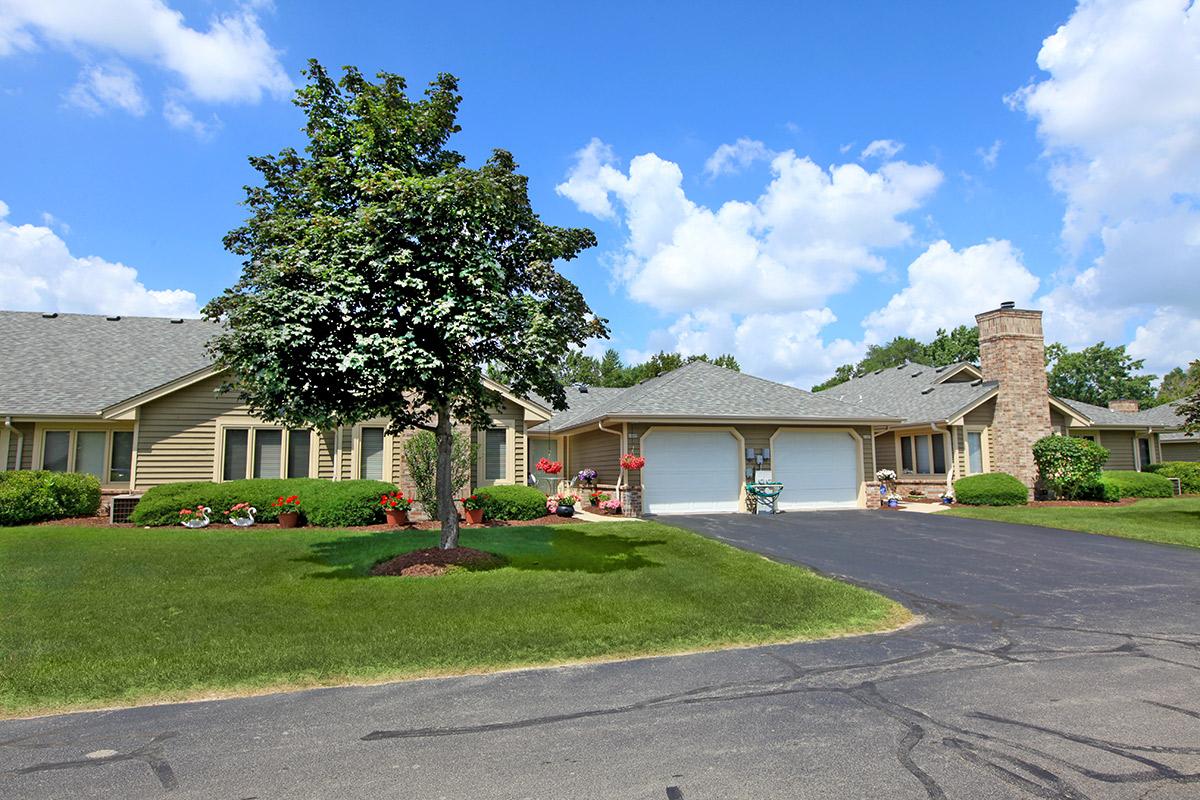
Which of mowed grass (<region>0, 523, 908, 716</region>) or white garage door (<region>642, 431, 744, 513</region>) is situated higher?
white garage door (<region>642, 431, 744, 513</region>)

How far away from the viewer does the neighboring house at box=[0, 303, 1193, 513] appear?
17.0 m

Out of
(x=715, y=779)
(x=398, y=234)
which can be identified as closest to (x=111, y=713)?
(x=715, y=779)

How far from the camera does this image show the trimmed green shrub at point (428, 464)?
53.8 feet

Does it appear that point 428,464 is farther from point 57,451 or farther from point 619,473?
point 57,451

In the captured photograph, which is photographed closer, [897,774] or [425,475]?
[897,774]

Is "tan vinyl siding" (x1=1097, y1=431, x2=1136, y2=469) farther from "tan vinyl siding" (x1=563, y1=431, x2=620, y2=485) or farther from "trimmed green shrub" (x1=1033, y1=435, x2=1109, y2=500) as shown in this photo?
"tan vinyl siding" (x1=563, y1=431, x2=620, y2=485)

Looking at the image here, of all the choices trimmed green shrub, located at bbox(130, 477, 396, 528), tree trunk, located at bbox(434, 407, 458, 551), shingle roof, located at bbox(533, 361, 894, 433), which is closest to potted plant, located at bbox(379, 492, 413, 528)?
trimmed green shrub, located at bbox(130, 477, 396, 528)

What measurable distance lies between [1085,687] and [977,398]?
66.8 feet

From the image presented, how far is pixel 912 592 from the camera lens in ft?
30.3

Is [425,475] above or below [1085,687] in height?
above

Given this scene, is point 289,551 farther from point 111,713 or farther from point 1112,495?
point 1112,495

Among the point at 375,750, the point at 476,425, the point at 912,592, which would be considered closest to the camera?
the point at 375,750

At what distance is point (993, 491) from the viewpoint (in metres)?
21.5

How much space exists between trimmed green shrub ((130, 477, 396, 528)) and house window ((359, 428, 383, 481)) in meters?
1.81
